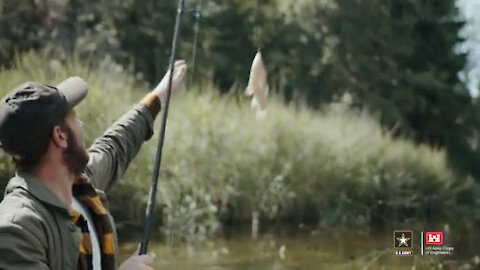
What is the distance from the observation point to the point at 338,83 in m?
2.94

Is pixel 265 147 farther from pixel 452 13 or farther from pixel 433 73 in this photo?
pixel 452 13

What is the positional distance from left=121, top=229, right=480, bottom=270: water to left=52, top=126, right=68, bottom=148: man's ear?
1.79m

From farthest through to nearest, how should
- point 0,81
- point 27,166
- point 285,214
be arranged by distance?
point 285,214 < point 0,81 < point 27,166

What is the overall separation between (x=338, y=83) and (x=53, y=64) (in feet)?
3.42

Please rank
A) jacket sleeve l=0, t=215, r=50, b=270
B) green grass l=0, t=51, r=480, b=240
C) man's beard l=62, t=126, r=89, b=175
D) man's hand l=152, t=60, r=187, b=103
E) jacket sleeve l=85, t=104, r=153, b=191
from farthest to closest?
green grass l=0, t=51, r=480, b=240 < man's hand l=152, t=60, r=187, b=103 < jacket sleeve l=85, t=104, r=153, b=191 < man's beard l=62, t=126, r=89, b=175 < jacket sleeve l=0, t=215, r=50, b=270

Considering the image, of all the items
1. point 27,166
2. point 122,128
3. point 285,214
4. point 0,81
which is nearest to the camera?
point 27,166

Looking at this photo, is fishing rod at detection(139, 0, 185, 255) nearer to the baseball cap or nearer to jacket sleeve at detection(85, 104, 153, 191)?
jacket sleeve at detection(85, 104, 153, 191)

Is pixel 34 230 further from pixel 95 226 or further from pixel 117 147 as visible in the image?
pixel 117 147

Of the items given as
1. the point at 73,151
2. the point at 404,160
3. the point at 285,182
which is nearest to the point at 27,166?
the point at 73,151

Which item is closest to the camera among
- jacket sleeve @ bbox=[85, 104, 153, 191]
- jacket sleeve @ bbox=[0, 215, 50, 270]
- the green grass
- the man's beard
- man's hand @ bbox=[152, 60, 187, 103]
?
jacket sleeve @ bbox=[0, 215, 50, 270]

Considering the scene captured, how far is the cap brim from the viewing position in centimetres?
103

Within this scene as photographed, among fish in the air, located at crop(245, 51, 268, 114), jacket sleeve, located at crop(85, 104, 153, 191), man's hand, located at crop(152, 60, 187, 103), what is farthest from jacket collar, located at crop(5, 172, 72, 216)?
fish in the air, located at crop(245, 51, 268, 114)

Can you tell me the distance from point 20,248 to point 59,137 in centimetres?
15

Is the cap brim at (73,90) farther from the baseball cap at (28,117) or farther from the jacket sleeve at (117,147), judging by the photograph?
the jacket sleeve at (117,147)
